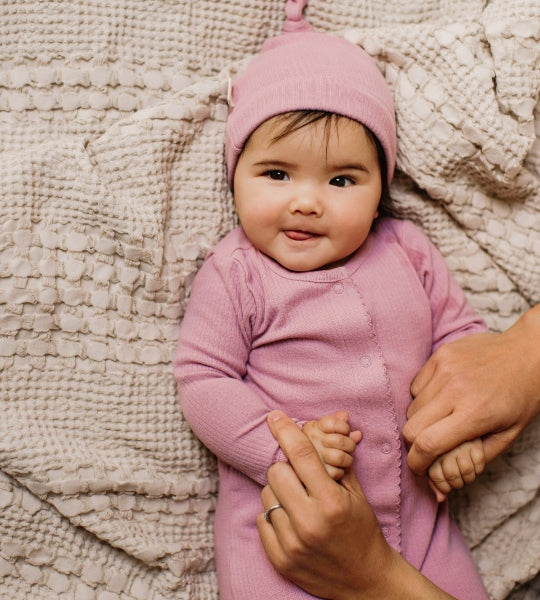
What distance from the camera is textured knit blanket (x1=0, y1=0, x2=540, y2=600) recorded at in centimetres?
125

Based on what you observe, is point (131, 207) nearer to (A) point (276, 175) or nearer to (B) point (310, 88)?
(A) point (276, 175)

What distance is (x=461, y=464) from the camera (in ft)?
4.04

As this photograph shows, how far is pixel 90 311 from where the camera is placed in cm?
128

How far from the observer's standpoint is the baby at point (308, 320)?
121 centimetres

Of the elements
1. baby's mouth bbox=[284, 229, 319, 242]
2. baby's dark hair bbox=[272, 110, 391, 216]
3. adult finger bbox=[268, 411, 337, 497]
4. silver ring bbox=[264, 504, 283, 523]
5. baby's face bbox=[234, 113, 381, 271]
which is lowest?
silver ring bbox=[264, 504, 283, 523]

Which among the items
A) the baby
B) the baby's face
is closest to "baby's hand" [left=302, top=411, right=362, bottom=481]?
the baby

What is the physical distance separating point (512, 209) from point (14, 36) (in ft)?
3.16

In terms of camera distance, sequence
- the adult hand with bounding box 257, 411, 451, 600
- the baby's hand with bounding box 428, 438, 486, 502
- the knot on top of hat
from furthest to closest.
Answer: the knot on top of hat → the baby's hand with bounding box 428, 438, 486, 502 → the adult hand with bounding box 257, 411, 451, 600

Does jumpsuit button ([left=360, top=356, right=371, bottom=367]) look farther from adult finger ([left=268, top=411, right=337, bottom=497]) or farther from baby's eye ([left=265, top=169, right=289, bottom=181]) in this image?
baby's eye ([left=265, top=169, right=289, bottom=181])

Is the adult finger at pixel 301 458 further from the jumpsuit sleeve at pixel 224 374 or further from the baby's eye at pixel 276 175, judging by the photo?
the baby's eye at pixel 276 175

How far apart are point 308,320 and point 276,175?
0.82 feet

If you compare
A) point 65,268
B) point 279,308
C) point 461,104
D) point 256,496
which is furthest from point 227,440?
point 461,104

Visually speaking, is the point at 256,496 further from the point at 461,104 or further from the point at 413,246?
the point at 461,104

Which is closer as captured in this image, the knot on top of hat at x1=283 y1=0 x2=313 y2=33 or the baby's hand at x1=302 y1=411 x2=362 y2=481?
the baby's hand at x1=302 y1=411 x2=362 y2=481
